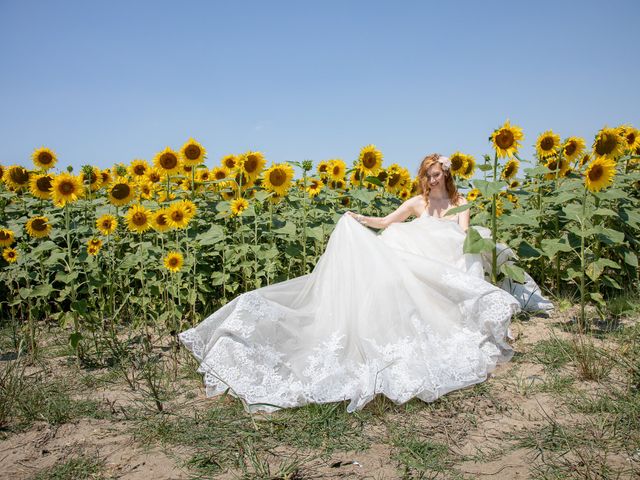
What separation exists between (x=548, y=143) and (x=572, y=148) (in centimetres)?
26

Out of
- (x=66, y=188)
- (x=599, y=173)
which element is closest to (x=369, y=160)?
(x=599, y=173)

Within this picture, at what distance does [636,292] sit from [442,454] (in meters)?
3.38

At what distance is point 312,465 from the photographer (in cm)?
255

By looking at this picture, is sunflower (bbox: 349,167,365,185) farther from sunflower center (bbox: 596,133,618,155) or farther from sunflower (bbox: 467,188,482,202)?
sunflower center (bbox: 596,133,618,155)

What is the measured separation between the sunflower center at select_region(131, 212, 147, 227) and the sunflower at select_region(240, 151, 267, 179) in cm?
114

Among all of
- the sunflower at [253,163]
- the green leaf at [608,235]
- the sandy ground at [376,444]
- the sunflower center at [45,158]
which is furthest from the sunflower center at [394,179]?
the sunflower center at [45,158]

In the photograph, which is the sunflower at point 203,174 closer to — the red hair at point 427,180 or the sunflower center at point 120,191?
the sunflower center at point 120,191

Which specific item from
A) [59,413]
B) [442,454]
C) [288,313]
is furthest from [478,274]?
[59,413]

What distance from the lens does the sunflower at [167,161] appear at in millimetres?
5320

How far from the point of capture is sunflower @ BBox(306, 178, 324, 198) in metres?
5.66

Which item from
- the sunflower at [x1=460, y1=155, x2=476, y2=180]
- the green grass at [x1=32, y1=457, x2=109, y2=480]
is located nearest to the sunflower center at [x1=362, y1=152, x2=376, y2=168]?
the sunflower at [x1=460, y1=155, x2=476, y2=180]

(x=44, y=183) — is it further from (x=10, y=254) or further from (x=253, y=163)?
(x=253, y=163)

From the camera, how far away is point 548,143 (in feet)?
17.2

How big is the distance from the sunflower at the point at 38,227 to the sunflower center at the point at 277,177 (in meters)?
2.10
